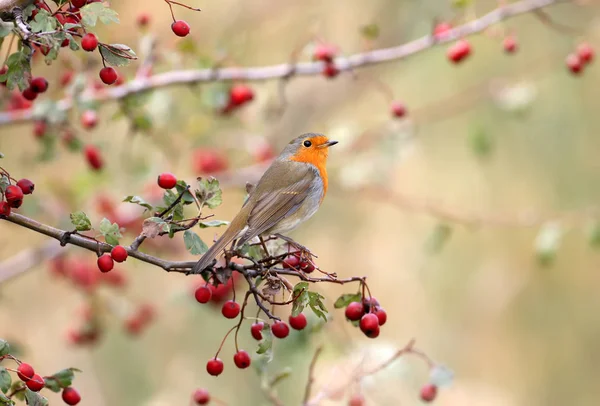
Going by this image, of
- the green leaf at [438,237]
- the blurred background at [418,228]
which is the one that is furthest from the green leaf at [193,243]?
the blurred background at [418,228]

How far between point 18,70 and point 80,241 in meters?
0.46

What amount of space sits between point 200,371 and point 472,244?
3.36 meters

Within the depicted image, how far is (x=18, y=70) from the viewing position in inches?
81.2

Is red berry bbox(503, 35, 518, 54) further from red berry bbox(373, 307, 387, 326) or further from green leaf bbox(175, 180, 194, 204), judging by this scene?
green leaf bbox(175, 180, 194, 204)

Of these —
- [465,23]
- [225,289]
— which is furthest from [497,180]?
[225,289]

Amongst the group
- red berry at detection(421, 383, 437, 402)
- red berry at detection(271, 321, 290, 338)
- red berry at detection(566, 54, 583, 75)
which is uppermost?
red berry at detection(566, 54, 583, 75)

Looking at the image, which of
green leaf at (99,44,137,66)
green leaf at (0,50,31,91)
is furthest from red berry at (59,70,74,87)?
green leaf at (99,44,137,66)

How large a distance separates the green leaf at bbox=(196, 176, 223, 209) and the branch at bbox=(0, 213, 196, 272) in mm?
201

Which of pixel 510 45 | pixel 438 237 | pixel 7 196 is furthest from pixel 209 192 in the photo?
pixel 438 237

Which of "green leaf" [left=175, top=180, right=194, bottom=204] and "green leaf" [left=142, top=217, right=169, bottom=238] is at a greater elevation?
"green leaf" [left=175, top=180, right=194, bottom=204]

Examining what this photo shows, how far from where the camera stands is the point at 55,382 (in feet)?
7.25

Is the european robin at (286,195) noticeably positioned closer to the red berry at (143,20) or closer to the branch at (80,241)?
the branch at (80,241)

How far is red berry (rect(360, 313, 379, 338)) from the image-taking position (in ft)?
7.55

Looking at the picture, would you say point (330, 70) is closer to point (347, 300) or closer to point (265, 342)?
point (347, 300)
